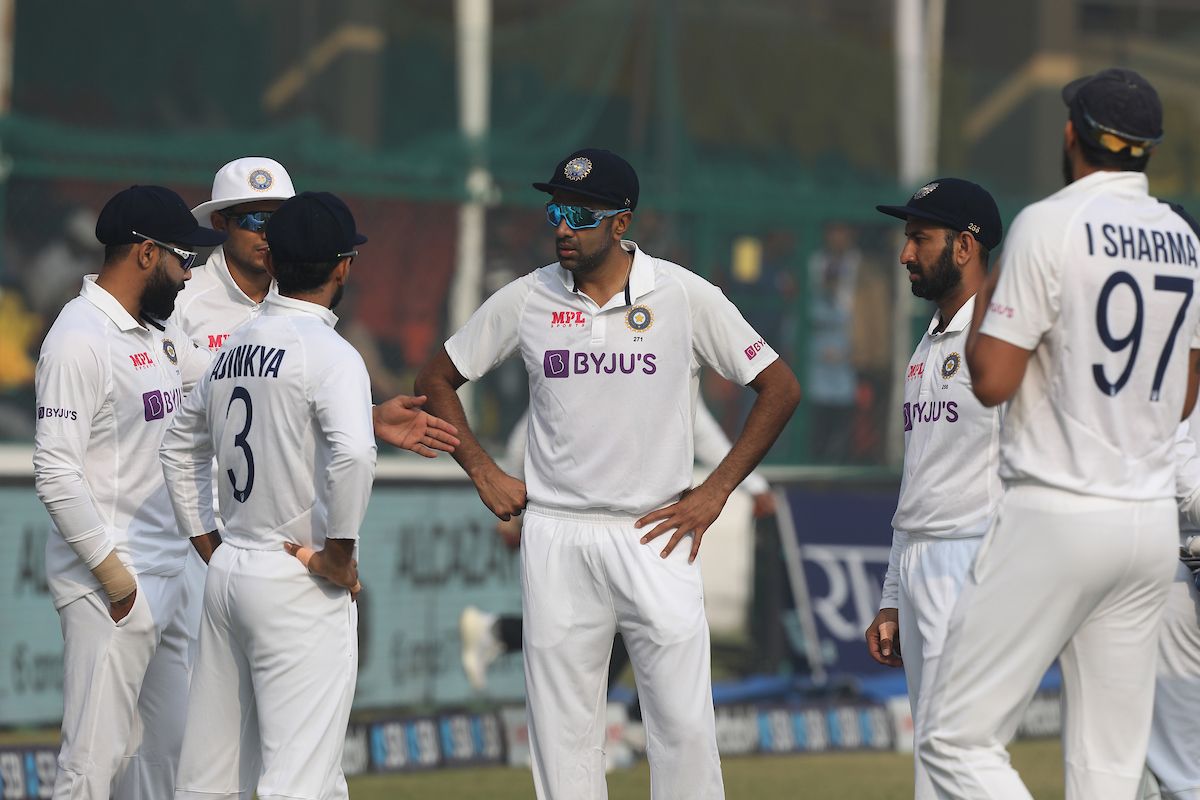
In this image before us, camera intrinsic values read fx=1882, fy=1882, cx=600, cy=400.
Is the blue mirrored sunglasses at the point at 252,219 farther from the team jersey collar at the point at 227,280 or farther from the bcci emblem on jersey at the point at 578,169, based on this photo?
the bcci emblem on jersey at the point at 578,169

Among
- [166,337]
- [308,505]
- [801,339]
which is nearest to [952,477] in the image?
[308,505]

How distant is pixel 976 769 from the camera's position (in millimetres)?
5184

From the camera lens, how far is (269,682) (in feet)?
18.8

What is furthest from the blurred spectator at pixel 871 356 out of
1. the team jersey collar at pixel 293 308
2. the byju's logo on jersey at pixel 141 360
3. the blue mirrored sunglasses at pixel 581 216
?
the team jersey collar at pixel 293 308

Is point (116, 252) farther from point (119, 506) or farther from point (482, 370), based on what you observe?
point (482, 370)

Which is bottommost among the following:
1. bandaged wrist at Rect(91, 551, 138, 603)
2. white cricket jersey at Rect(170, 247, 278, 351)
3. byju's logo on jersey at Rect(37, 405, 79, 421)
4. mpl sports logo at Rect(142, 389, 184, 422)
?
bandaged wrist at Rect(91, 551, 138, 603)

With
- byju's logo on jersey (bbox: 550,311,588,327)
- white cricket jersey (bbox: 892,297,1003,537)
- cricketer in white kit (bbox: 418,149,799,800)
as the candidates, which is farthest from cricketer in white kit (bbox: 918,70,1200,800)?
byju's logo on jersey (bbox: 550,311,588,327)

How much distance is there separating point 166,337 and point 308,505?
1304mm

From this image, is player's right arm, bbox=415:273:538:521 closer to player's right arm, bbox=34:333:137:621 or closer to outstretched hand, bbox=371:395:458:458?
outstretched hand, bbox=371:395:458:458

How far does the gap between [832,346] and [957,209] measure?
7.54 metres

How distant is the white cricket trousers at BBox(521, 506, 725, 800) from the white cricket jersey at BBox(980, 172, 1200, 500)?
5.33 ft

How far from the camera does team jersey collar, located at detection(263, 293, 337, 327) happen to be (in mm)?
5852

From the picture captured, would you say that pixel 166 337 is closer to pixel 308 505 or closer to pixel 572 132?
pixel 308 505

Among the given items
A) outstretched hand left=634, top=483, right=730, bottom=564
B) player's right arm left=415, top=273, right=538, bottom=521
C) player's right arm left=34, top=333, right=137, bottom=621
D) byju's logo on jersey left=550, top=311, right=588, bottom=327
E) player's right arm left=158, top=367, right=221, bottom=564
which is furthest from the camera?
player's right arm left=415, top=273, right=538, bottom=521
